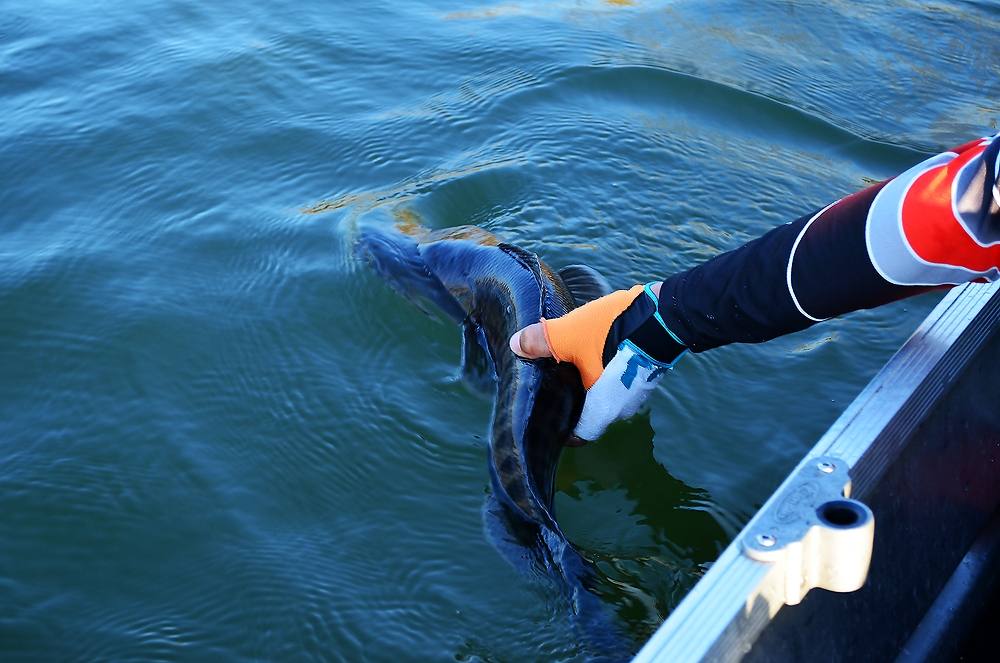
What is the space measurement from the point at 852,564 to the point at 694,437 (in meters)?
2.17

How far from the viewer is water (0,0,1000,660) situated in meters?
3.51

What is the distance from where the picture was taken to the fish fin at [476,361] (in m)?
4.37

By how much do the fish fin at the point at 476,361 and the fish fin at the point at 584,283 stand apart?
0.49m

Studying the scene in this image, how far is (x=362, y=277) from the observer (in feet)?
16.8

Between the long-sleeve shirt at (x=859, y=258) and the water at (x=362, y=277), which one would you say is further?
the water at (x=362, y=277)

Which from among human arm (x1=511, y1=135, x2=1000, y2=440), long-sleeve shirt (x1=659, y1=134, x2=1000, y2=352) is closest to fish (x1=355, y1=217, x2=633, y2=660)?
human arm (x1=511, y1=135, x2=1000, y2=440)

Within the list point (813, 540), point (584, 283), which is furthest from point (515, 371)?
point (813, 540)

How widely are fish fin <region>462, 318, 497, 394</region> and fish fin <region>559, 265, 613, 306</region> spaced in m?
0.49

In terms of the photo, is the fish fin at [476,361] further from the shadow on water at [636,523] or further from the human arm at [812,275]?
the human arm at [812,275]

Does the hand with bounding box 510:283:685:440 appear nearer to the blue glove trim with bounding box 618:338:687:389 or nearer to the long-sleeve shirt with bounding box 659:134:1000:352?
the blue glove trim with bounding box 618:338:687:389

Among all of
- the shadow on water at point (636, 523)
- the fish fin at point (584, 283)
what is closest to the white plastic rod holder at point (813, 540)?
the shadow on water at point (636, 523)

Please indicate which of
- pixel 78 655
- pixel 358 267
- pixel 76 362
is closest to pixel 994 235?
pixel 78 655

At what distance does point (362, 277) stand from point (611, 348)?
1903 mm

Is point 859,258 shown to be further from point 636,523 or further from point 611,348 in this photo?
point 636,523
